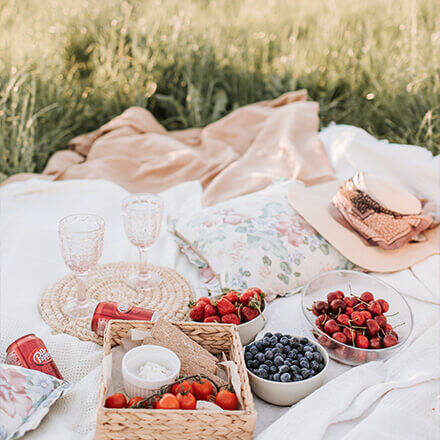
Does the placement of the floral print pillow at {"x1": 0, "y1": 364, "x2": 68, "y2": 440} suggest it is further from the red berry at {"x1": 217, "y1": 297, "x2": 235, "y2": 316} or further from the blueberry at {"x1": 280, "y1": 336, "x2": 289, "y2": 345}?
the blueberry at {"x1": 280, "y1": 336, "x2": 289, "y2": 345}

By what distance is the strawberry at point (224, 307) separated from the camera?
152cm

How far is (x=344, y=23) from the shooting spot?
3783 mm

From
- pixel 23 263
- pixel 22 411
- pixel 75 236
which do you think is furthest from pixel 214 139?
pixel 22 411

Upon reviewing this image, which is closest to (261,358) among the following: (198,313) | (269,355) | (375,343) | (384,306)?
(269,355)

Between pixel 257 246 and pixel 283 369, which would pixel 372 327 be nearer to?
pixel 283 369

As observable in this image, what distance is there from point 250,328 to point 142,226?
0.48 metres

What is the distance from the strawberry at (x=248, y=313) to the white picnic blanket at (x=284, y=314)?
141 millimetres

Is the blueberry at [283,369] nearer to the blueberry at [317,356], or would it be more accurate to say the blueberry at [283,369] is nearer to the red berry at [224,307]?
the blueberry at [317,356]

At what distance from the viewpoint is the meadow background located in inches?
119

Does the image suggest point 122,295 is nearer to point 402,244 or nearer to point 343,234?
point 343,234

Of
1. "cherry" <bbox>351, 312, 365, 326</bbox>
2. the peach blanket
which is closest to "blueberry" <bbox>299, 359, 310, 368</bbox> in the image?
"cherry" <bbox>351, 312, 365, 326</bbox>

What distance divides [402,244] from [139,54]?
2247 millimetres

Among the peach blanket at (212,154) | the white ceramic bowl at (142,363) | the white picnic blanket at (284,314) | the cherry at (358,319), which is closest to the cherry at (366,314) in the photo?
the cherry at (358,319)

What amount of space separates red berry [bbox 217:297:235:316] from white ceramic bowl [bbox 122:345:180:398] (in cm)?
27
